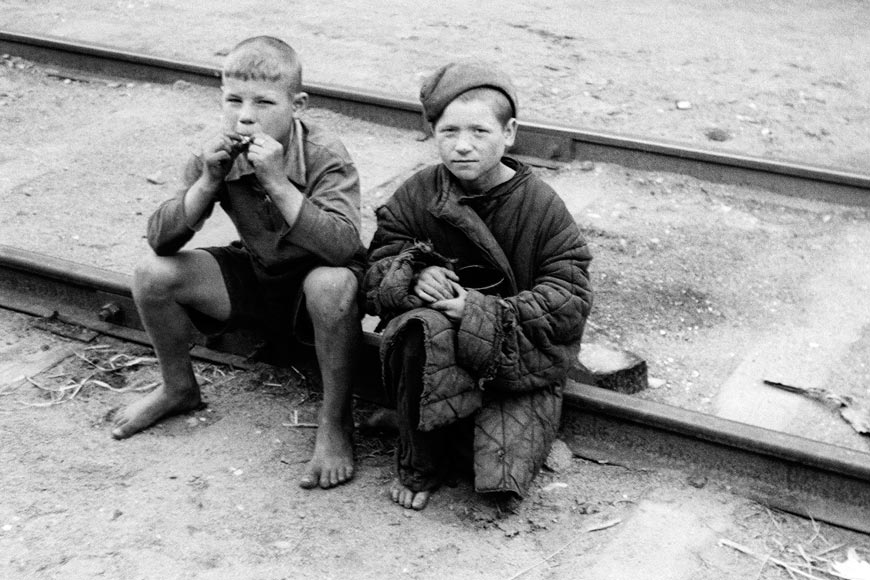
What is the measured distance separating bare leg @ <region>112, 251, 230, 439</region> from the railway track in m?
0.48

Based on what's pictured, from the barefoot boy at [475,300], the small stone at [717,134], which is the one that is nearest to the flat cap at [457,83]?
the barefoot boy at [475,300]

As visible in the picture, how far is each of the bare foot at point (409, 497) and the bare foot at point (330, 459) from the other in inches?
8.5

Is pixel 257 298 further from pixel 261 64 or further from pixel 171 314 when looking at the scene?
pixel 261 64

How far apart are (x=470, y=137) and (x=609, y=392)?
113cm

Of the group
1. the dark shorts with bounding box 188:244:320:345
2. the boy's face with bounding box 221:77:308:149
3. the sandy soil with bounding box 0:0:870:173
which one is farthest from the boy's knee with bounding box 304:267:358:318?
the sandy soil with bounding box 0:0:870:173

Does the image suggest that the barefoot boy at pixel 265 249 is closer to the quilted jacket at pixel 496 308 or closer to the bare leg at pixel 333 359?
the bare leg at pixel 333 359

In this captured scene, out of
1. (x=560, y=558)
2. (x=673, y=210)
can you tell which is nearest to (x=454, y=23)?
(x=673, y=210)

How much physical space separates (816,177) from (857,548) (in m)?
3.19

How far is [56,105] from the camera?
839 cm

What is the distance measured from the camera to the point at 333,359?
4312 mm

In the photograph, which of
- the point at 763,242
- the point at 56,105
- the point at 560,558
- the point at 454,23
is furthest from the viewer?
the point at 454,23

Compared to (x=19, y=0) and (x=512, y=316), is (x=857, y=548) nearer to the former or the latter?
(x=512, y=316)

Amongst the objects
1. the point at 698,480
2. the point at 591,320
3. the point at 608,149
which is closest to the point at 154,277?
the point at 591,320

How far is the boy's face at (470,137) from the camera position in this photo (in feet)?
13.5
